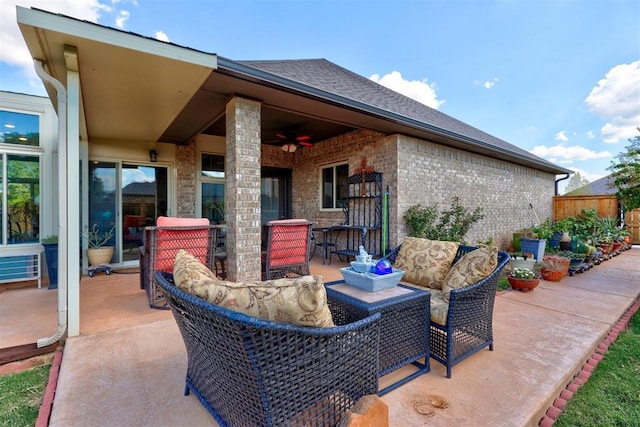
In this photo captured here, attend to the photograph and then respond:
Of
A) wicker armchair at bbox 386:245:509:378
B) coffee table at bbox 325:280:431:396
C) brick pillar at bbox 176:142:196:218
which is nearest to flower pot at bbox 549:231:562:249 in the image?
wicker armchair at bbox 386:245:509:378

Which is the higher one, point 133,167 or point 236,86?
point 236,86

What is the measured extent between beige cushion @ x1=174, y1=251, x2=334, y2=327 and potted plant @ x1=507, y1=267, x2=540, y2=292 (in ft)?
13.6

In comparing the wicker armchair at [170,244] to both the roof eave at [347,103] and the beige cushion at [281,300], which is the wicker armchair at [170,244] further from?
the beige cushion at [281,300]

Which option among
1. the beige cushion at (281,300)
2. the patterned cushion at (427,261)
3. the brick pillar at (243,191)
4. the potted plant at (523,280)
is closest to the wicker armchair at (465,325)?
the patterned cushion at (427,261)

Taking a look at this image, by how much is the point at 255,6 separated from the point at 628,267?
10420 millimetres

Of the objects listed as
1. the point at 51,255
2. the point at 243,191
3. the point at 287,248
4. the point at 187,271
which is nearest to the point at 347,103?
the point at 243,191

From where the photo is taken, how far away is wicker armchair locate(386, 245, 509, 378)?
→ 2.07m

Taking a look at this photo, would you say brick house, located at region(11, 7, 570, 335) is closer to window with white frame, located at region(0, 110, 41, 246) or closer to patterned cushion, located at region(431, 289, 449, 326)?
window with white frame, located at region(0, 110, 41, 246)

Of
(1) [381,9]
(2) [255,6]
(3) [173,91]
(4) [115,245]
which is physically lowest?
(4) [115,245]

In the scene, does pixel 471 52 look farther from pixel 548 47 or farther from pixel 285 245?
pixel 285 245

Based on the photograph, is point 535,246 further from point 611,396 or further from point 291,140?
point 291,140

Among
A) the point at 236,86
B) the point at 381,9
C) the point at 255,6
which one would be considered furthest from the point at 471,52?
the point at 236,86

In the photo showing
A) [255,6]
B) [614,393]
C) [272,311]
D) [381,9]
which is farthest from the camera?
[381,9]

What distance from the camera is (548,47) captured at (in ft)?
29.2
